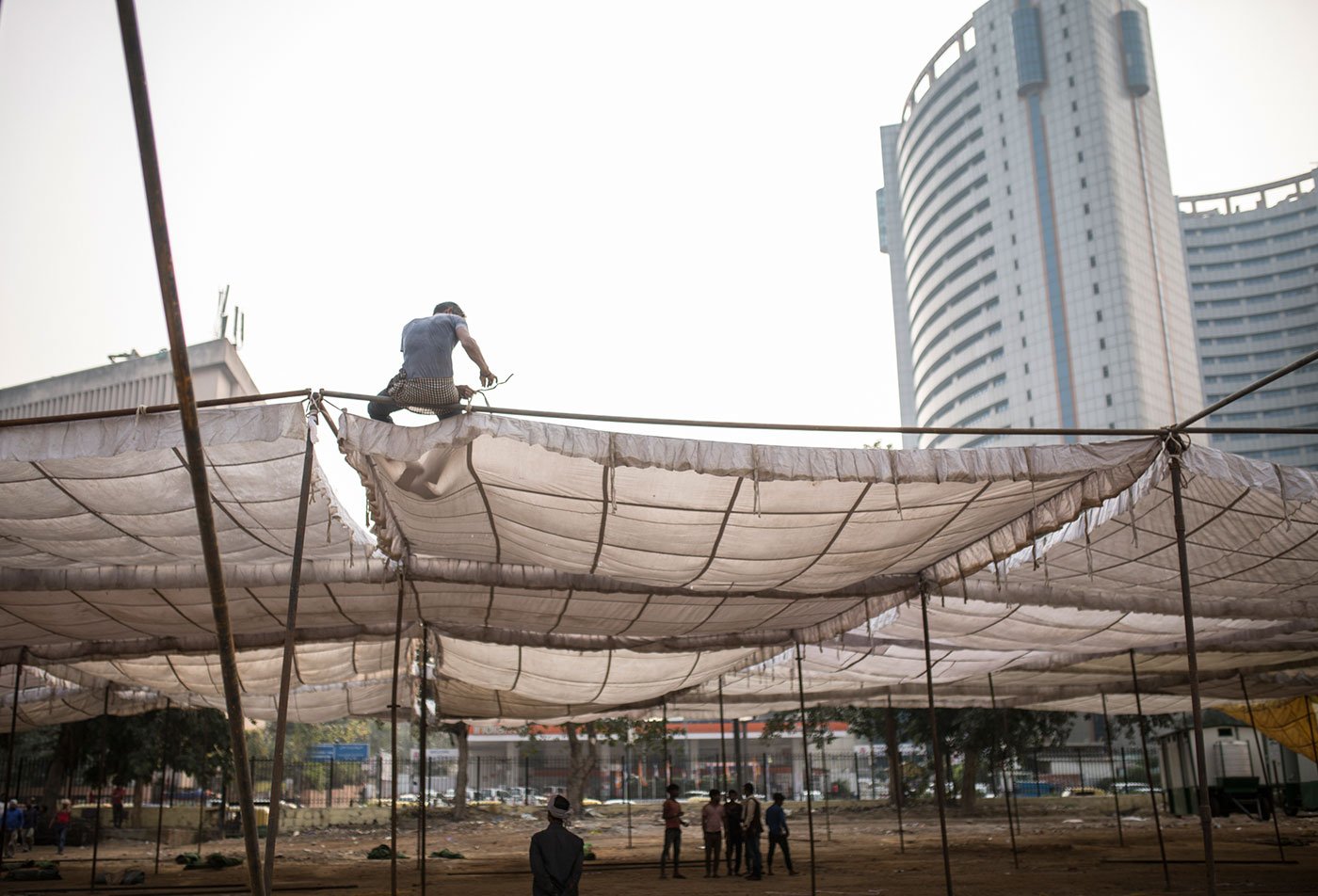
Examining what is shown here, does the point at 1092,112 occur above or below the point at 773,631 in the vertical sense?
above

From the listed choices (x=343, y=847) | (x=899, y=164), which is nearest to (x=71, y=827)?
(x=343, y=847)

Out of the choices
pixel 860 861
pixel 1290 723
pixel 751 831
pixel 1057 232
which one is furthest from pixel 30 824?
pixel 1057 232

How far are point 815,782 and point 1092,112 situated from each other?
6149 cm

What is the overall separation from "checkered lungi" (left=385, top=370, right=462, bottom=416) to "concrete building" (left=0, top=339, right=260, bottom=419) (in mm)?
25807

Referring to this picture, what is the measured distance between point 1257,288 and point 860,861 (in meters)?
124

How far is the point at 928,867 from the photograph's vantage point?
1560cm

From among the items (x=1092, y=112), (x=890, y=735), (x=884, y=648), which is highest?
(x=1092, y=112)

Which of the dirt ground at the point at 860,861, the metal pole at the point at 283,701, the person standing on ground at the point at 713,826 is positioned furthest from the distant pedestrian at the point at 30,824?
the metal pole at the point at 283,701

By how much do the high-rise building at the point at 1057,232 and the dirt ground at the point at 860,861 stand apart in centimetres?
5918

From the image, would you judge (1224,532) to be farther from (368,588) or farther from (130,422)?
(130,422)

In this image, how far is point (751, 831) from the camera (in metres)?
15.0

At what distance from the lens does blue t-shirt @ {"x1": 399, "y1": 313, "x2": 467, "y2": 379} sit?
223 inches

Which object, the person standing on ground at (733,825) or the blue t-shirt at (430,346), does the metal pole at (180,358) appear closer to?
the blue t-shirt at (430,346)

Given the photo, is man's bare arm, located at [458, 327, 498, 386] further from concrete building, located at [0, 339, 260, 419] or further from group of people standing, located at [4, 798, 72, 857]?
concrete building, located at [0, 339, 260, 419]
